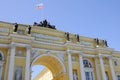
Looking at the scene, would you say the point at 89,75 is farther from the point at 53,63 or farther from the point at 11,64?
the point at 11,64

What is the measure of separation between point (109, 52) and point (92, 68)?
123 inches

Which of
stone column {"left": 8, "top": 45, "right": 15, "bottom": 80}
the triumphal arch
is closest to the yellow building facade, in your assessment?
the triumphal arch

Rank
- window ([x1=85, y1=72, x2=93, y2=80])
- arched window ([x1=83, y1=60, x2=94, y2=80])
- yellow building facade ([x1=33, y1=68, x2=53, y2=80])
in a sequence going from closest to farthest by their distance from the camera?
window ([x1=85, y1=72, x2=93, y2=80]) < arched window ([x1=83, y1=60, x2=94, y2=80]) < yellow building facade ([x1=33, y1=68, x2=53, y2=80])

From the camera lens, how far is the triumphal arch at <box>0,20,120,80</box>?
726 inches

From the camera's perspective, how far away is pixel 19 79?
17.9 meters

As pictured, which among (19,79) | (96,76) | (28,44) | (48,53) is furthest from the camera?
(96,76)

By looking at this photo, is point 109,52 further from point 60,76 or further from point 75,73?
point 60,76

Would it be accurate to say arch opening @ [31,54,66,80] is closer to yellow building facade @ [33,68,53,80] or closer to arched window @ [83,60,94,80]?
arched window @ [83,60,94,80]

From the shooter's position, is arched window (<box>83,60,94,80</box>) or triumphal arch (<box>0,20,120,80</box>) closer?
triumphal arch (<box>0,20,120,80</box>)

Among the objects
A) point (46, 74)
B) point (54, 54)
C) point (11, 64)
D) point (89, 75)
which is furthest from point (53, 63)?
point (46, 74)

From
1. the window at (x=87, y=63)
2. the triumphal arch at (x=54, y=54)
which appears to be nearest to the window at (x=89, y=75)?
the triumphal arch at (x=54, y=54)


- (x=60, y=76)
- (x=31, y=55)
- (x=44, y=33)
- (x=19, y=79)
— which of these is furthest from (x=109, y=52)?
(x=19, y=79)

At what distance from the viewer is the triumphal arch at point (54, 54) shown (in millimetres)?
18438

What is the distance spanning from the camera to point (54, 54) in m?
20.9
